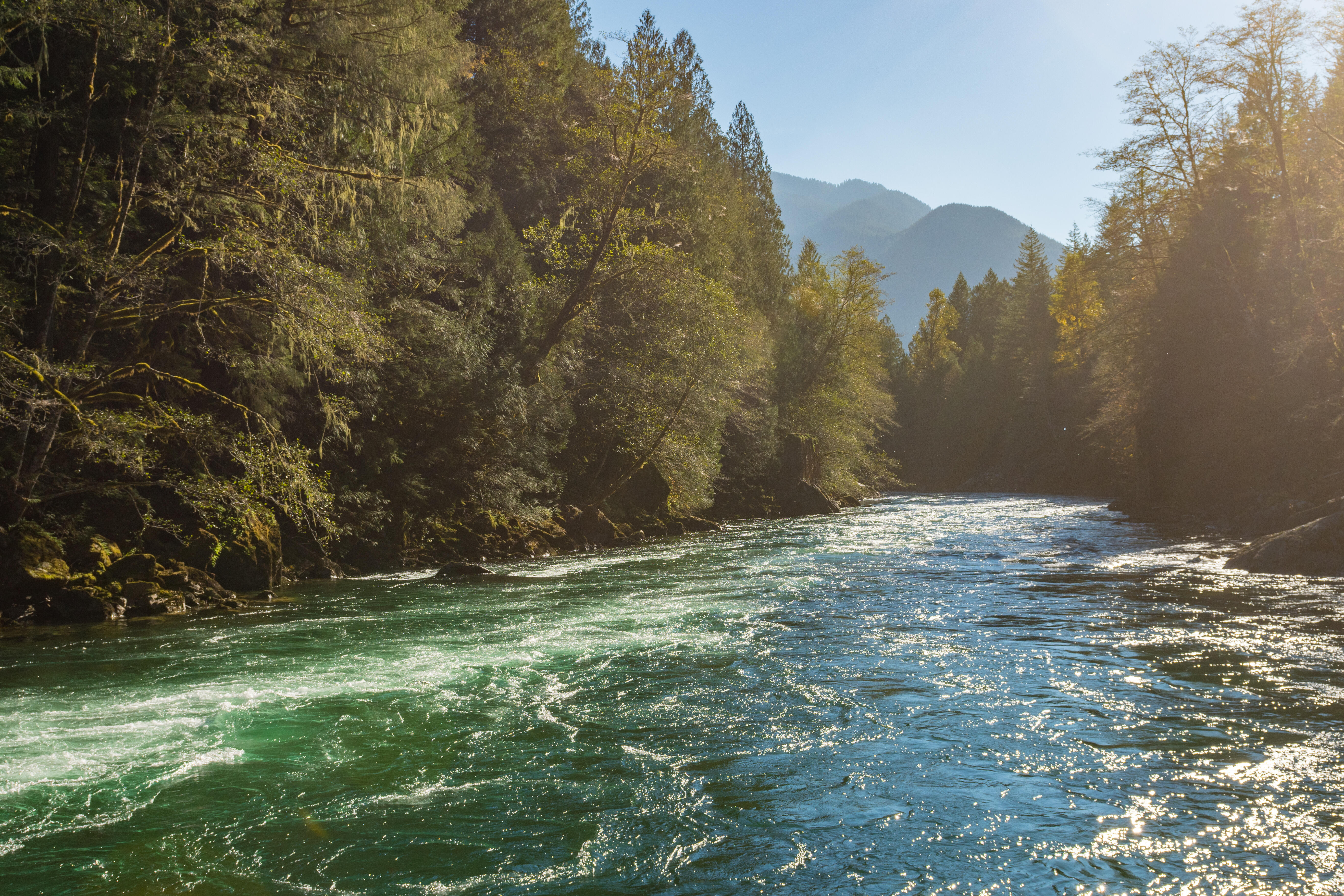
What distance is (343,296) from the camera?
13.9m

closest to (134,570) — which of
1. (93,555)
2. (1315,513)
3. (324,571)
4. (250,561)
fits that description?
(93,555)

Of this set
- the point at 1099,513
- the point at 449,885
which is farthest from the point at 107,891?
the point at 1099,513

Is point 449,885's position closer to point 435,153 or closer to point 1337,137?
point 435,153

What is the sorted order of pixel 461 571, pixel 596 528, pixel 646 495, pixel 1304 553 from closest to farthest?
pixel 1304 553 < pixel 461 571 < pixel 596 528 < pixel 646 495

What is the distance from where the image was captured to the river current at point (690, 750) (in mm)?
4535

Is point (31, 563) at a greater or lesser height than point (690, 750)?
greater

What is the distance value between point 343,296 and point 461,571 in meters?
6.10

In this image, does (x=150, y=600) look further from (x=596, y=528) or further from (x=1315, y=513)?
(x=1315, y=513)

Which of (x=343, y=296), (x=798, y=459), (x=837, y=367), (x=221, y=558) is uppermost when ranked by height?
(x=837, y=367)

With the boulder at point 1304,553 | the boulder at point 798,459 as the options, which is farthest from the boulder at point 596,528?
the boulder at point 798,459

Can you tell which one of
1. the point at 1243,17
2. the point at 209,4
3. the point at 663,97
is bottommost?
the point at 209,4

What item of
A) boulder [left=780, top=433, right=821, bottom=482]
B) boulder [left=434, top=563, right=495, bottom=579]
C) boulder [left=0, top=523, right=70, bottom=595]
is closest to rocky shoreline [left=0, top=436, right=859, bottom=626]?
boulder [left=0, top=523, right=70, bottom=595]

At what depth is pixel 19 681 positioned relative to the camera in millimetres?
8383

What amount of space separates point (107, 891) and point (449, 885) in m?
1.77
